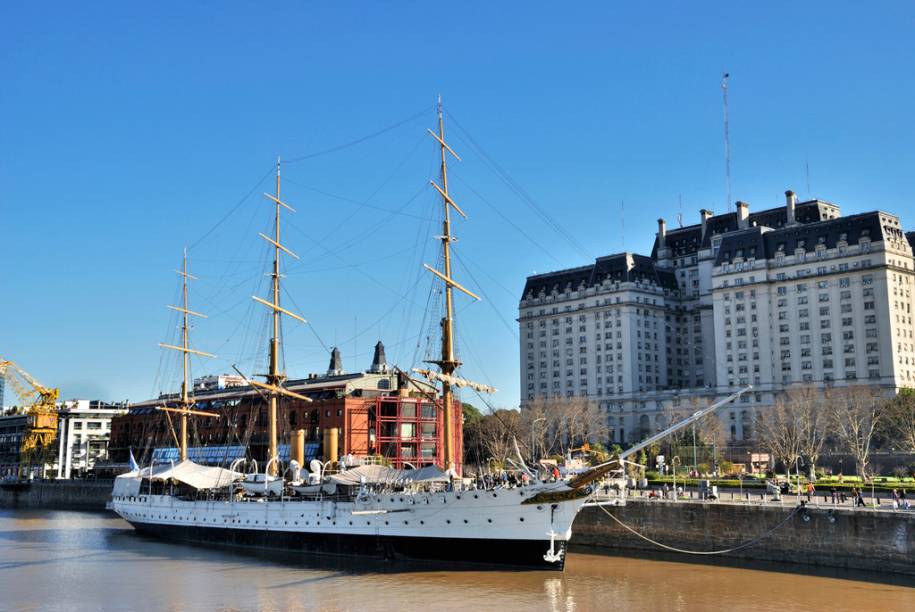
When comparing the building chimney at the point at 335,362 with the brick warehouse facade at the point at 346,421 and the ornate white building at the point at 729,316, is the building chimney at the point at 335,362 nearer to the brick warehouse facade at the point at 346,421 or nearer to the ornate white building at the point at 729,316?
the brick warehouse facade at the point at 346,421

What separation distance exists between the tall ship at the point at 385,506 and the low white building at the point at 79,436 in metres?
94.7

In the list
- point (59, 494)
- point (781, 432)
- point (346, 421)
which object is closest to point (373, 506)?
point (346, 421)

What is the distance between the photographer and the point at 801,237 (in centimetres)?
13750

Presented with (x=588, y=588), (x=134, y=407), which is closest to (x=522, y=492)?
(x=588, y=588)

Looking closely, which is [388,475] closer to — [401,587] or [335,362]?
[401,587]

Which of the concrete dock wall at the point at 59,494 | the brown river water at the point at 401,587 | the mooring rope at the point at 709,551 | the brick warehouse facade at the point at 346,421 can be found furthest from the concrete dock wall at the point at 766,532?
the concrete dock wall at the point at 59,494

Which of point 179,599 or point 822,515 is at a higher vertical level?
point 822,515

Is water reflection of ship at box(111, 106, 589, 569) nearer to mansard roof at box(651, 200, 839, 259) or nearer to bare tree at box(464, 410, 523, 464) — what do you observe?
bare tree at box(464, 410, 523, 464)

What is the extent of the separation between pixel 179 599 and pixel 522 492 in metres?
18.2

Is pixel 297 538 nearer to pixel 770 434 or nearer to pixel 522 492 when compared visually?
pixel 522 492

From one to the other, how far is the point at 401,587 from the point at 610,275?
128 m

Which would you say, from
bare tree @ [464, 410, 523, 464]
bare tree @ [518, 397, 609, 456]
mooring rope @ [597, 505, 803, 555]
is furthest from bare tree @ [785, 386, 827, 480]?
mooring rope @ [597, 505, 803, 555]

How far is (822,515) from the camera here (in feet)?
159

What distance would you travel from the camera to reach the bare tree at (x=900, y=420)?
103000 millimetres
